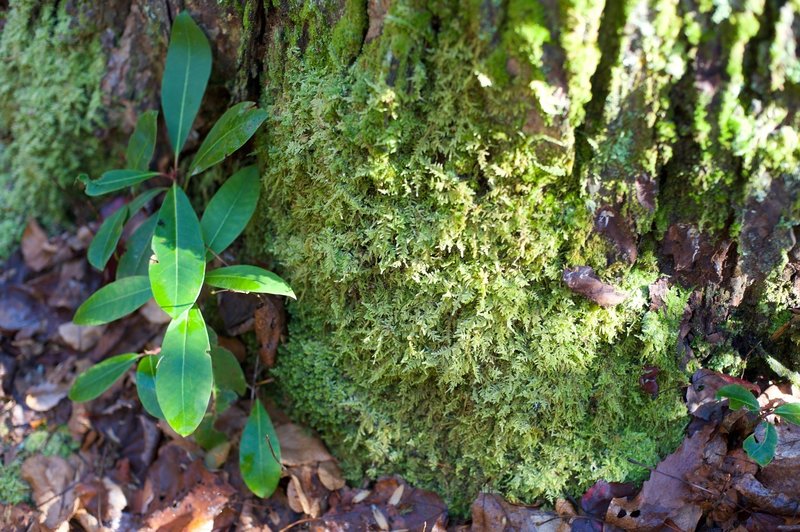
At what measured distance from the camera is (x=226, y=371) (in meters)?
2.11

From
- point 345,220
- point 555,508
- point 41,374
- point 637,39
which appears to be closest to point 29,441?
point 41,374

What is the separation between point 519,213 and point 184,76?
128cm

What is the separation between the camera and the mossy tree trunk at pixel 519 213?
1.43 meters

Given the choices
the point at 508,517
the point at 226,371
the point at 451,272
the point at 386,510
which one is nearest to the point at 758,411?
the point at 508,517

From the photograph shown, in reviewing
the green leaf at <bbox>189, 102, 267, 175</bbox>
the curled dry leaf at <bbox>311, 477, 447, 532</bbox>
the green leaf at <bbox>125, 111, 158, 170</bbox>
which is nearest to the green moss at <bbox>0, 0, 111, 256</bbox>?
the green leaf at <bbox>125, 111, 158, 170</bbox>

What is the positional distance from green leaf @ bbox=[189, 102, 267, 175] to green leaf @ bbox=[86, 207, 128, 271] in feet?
1.25

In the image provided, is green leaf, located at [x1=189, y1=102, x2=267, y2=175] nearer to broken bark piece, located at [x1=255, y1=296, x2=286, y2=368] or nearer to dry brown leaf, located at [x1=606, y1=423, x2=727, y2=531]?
broken bark piece, located at [x1=255, y1=296, x2=286, y2=368]

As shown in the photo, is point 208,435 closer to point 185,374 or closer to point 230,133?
point 185,374

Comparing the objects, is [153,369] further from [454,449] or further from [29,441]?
[454,449]

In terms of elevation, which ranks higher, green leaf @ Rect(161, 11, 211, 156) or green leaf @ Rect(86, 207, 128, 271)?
green leaf @ Rect(161, 11, 211, 156)

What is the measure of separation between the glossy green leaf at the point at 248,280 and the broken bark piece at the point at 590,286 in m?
0.83

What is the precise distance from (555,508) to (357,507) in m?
0.67

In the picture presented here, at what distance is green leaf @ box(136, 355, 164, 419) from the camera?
201 centimetres

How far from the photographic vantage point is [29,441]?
2275 millimetres
